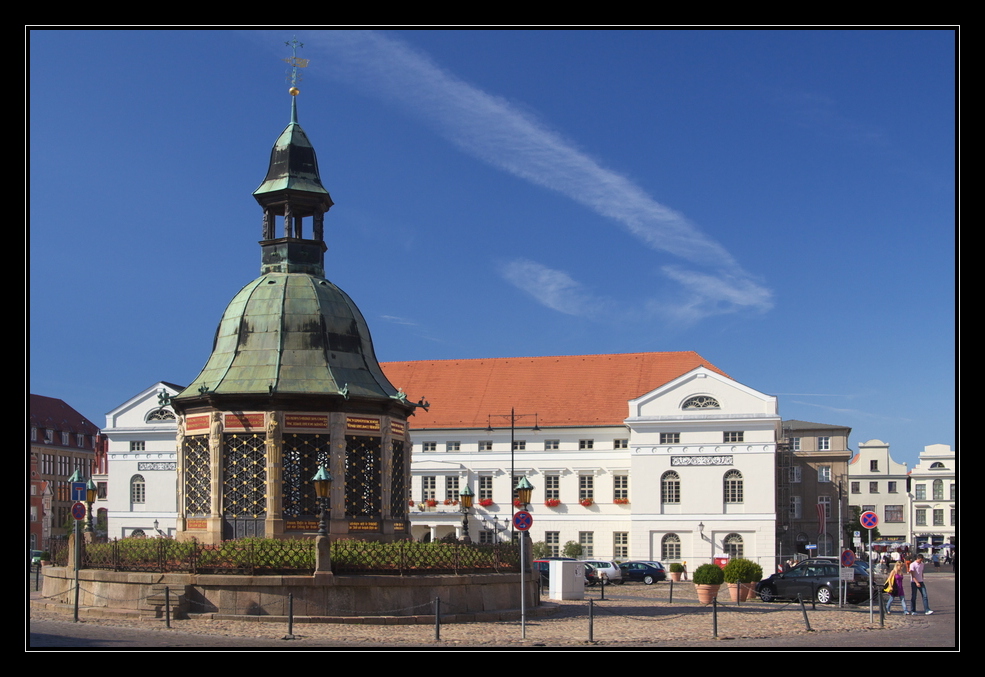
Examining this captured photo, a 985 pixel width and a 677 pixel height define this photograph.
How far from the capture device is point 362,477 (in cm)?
2750

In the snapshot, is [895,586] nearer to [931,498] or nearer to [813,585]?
[813,585]

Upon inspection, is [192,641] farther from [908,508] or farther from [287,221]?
[908,508]

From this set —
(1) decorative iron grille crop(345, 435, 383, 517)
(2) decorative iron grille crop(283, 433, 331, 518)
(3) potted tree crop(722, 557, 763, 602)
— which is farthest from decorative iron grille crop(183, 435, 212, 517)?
(3) potted tree crop(722, 557, 763, 602)

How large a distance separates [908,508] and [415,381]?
55398 millimetres

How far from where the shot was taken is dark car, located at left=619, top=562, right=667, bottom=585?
2095 inches

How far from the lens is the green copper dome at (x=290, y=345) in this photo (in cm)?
2723

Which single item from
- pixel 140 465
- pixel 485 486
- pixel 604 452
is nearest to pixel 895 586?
pixel 604 452

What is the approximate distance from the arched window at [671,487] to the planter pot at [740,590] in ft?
93.5

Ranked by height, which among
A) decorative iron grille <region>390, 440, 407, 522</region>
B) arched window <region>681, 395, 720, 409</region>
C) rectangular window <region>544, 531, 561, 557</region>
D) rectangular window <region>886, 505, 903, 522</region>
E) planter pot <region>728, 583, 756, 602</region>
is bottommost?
rectangular window <region>886, 505, 903, 522</region>

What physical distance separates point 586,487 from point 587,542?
3195 millimetres

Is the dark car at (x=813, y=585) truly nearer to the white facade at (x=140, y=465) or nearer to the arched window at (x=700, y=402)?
the arched window at (x=700, y=402)

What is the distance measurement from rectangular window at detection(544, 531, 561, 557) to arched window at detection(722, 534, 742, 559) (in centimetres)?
981

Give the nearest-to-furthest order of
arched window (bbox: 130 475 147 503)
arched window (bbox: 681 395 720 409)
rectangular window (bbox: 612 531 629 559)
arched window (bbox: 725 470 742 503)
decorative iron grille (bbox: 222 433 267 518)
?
1. decorative iron grille (bbox: 222 433 267 518)
2. arched window (bbox: 725 470 742 503)
3. arched window (bbox: 681 395 720 409)
4. rectangular window (bbox: 612 531 629 559)
5. arched window (bbox: 130 475 147 503)

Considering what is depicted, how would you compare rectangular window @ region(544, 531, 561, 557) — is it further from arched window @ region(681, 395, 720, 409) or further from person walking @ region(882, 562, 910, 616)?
person walking @ region(882, 562, 910, 616)
